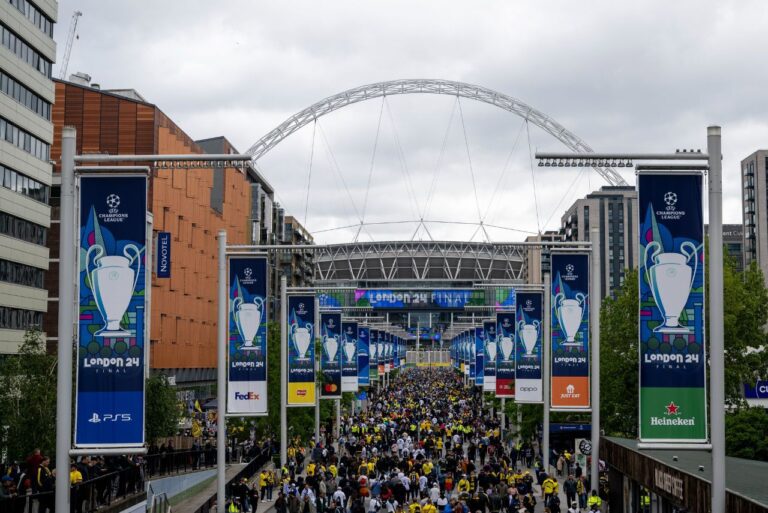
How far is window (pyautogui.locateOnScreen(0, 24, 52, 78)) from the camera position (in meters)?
65.6

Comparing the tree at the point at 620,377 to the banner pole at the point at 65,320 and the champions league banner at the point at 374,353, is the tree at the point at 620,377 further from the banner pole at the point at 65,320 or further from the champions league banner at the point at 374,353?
the banner pole at the point at 65,320

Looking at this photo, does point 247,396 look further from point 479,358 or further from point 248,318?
point 479,358

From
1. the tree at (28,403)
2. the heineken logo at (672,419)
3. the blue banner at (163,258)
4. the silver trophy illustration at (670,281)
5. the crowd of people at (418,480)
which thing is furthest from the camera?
the blue banner at (163,258)

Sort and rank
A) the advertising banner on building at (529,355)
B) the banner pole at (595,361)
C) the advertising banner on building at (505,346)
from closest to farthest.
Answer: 1. the banner pole at (595,361)
2. the advertising banner on building at (529,355)
3. the advertising banner on building at (505,346)

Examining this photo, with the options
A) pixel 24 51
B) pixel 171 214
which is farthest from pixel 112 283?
pixel 171 214

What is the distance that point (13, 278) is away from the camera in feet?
227

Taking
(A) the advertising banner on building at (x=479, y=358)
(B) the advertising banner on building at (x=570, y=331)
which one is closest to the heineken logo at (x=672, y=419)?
(B) the advertising banner on building at (x=570, y=331)

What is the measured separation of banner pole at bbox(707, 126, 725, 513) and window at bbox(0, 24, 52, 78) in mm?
53795

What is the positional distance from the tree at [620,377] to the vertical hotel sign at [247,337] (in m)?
32.0

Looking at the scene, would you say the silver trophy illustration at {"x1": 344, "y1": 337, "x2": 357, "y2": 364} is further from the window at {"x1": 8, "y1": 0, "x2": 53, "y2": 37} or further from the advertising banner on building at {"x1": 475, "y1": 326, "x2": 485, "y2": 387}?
the window at {"x1": 8, "y1": 0, "x2": 53, "y2": 37}

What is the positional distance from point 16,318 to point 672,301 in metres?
56.9

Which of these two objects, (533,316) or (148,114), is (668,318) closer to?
(533,316)

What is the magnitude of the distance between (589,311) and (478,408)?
72.3m

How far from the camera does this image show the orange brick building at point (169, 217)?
9862 centimetres
